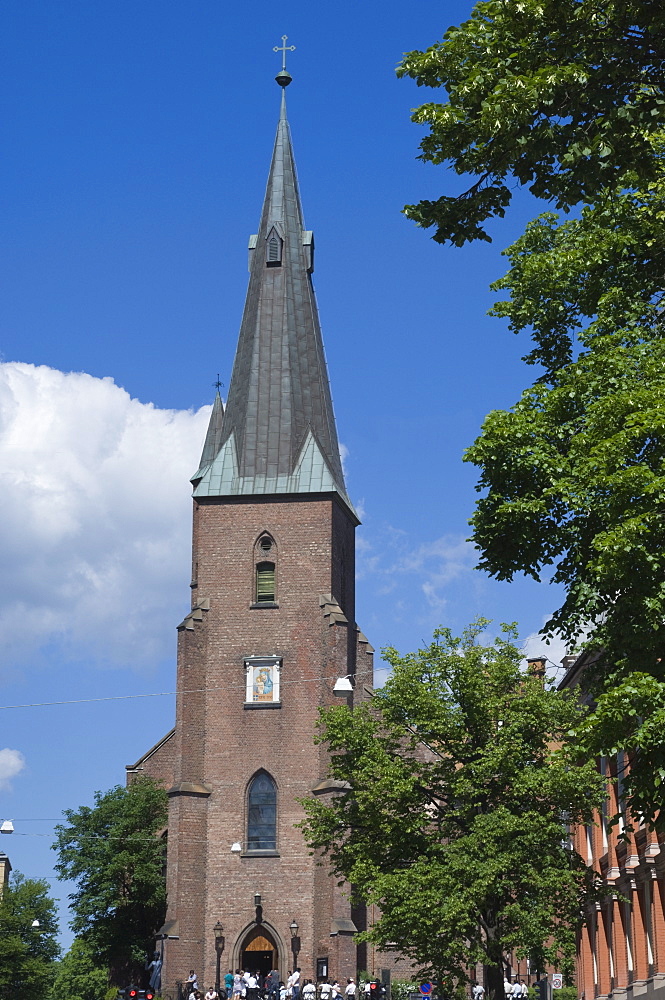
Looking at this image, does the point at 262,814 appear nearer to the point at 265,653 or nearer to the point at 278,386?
the point at 265,653

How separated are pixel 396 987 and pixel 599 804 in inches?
765

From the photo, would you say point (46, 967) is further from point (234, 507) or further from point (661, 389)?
point (661, 389)

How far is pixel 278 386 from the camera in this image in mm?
59781

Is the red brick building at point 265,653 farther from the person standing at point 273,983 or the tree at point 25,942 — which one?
the tree at point 25,942

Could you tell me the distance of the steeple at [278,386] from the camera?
192 feet

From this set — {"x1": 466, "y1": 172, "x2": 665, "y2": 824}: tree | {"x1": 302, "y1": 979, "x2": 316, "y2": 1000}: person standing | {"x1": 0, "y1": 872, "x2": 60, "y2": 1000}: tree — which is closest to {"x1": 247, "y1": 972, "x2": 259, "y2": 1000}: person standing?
{"x1": 302, "y1": 979, "x2": 316, "y2": 1000}: person standing

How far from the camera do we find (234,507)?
5797cm

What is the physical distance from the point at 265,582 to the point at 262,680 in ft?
13.1

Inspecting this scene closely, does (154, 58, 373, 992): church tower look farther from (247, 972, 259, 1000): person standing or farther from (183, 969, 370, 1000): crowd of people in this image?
(247, 972, 259, 1000): person standing

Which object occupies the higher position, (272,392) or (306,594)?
(272,392)

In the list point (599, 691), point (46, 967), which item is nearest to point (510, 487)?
point (599, 691)

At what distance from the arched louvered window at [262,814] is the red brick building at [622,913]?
1236cm

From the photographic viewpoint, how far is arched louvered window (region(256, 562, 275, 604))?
5669 centimetres

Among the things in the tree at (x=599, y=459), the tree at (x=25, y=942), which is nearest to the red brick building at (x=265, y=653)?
the tree at (x=25, y=942)
